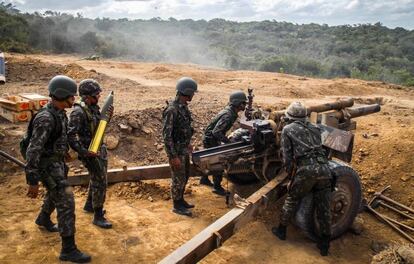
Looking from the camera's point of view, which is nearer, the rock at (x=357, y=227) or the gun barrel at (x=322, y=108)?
the rock at (x=357, y=227)

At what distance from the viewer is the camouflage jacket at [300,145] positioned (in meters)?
5.07

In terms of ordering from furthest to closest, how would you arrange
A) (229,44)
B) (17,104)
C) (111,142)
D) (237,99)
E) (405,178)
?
1. (229,44)
2. (17,104)
3. (111,142)
4. (405,178)
5. (237,99)

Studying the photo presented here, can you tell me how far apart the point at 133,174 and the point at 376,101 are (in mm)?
10838

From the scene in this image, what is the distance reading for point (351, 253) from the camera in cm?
539

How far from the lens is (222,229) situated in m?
4.32

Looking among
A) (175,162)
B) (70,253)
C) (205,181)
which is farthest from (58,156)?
(205,181)

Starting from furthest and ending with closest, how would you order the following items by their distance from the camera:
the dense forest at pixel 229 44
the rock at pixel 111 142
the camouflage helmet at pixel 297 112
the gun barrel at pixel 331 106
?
the dense forest at pixel 229 44, the rock at pixel 111 142, the gun barrel at pixel 331 106, the camouflage helmet at pixel 297 112

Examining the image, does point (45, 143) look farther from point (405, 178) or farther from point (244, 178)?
point (405, 178)

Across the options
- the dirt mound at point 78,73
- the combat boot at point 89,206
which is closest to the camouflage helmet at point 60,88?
the combat boot at point 89,206

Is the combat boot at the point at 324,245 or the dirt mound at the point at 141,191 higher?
the dirt mound at the point at 141,191

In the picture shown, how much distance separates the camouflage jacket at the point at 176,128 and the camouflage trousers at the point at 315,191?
1547 millimetres

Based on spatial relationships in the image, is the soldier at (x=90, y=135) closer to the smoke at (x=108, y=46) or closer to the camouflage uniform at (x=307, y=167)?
the camouflage uniform at (x=307, y=167)

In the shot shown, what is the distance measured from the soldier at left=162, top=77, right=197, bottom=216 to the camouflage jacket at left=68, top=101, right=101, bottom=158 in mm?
942

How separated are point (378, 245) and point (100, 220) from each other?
351cm
